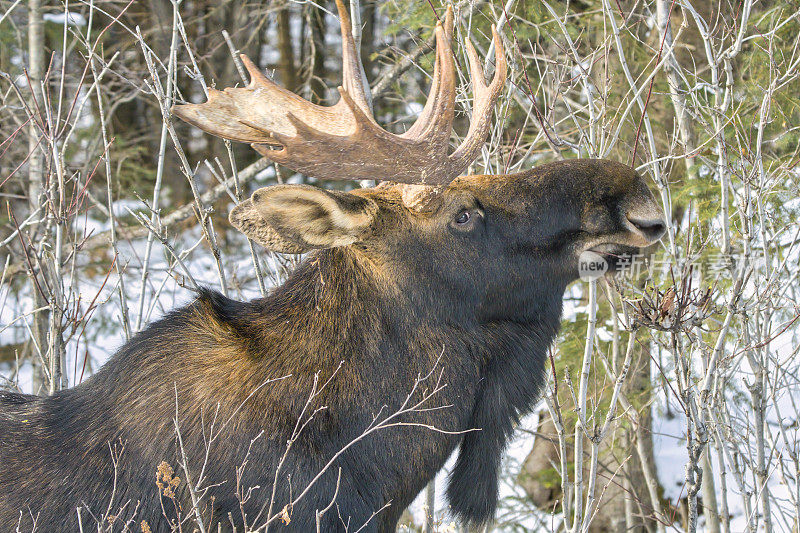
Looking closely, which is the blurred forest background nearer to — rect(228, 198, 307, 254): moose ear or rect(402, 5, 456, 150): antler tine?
rect(228, 198, 307, 254): moose ear

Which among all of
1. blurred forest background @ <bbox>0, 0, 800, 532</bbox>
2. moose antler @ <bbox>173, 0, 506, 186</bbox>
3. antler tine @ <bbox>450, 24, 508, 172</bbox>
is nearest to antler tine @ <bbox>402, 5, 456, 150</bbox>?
moose antler @ <bbox>173, 0, 506, 186</bbox>

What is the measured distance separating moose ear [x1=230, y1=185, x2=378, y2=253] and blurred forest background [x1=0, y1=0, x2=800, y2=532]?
691 mm

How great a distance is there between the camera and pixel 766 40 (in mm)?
5270

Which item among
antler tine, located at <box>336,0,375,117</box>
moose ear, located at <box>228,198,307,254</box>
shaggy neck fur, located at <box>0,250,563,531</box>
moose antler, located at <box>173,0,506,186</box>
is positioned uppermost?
antler tine, located at <box>336,0,375,117</box>

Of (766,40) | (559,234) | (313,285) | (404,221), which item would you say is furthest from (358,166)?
(766,40)

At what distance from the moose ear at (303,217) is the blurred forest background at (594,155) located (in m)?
0.69

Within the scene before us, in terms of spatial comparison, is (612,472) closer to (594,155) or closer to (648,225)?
(594,155)

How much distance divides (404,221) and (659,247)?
3.32m

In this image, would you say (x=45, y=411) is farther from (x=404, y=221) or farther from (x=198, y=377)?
(x=404, y=221)

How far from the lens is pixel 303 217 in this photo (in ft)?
9.66

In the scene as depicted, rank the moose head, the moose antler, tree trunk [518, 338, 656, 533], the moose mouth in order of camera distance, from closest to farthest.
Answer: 1. the moose antler
2. the moose head
3. the moose mouth
4. tree trunk [518, 338, 656, 533]

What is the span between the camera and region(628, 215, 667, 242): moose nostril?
10.1 feet

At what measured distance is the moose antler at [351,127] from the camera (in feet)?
9.38

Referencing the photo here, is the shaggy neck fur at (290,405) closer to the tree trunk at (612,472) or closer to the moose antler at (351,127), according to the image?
the moose antler at (351,127)
